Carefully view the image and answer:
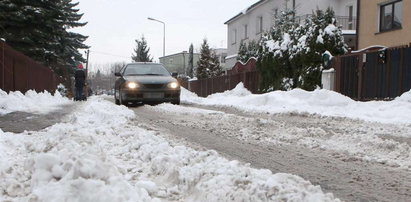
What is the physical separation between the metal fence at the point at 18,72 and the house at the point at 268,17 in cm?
1211

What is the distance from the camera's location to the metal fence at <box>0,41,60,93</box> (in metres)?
11.0

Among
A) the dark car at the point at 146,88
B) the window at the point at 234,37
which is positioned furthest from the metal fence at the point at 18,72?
the window at the point at 234,37

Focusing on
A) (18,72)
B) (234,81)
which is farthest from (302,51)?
(18,72)

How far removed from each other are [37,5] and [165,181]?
22208 mm

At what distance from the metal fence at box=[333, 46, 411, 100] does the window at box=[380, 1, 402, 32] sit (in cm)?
571

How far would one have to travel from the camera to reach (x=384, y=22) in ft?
56.2

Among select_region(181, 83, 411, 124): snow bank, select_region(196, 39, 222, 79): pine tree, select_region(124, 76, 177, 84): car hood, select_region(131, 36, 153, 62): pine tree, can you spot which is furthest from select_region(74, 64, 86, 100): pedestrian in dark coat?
select_region(131, 36, 153, 62): pine tree

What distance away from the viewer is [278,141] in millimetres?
5199

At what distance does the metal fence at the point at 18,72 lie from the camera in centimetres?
1097

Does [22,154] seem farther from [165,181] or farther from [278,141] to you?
[278,141]

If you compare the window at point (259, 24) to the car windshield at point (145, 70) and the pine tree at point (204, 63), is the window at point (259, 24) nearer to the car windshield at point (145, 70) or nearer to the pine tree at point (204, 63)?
the pine tree at point (204, 63)

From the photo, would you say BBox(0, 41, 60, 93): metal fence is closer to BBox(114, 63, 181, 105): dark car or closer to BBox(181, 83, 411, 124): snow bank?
BBox(114, 63, 181, 105): dark car

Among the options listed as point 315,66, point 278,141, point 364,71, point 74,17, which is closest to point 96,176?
point 278,141

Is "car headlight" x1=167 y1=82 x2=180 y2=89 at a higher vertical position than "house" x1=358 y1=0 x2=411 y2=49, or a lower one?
lower
